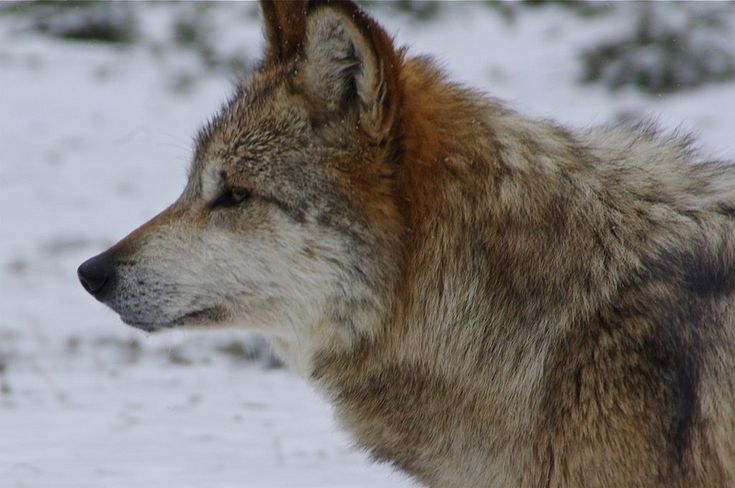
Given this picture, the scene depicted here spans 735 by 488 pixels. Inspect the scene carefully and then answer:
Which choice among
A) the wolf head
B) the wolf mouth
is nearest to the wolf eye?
the wolf head

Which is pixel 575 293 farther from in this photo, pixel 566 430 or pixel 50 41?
pixel 50 41

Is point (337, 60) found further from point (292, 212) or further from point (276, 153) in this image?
point (292, 212)

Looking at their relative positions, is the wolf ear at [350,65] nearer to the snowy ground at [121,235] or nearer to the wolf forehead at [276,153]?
the wolf forehead at [276,153]

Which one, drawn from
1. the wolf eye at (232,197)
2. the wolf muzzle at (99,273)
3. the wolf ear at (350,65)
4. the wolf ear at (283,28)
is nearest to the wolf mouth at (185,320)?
the wolf muzzle at (99,273)

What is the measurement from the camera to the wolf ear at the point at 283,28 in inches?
167

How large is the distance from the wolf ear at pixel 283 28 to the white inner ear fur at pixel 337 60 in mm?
208

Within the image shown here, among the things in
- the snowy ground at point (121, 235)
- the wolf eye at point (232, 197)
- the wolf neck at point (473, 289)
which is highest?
the wolf eye at point (232, 197)

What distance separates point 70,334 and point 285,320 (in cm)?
499

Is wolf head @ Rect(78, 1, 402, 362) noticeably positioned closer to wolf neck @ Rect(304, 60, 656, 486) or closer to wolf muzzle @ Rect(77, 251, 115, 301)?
wolf muzzle @ Rect(77, 251, 115, 301)

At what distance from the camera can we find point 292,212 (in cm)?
404

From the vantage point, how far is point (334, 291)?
13.1ft

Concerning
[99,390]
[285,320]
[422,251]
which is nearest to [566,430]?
[422,251]

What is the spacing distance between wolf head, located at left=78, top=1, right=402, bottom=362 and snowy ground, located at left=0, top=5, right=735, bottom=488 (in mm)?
618

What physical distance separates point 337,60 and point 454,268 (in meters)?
0.77
